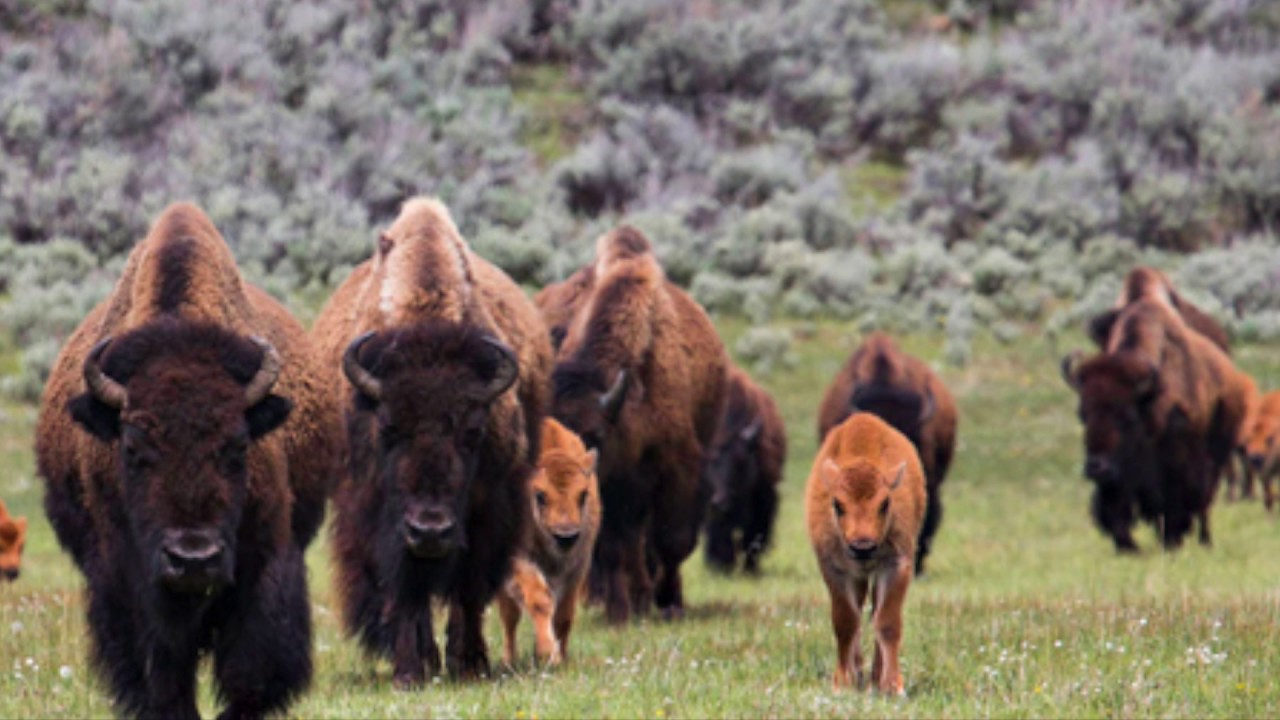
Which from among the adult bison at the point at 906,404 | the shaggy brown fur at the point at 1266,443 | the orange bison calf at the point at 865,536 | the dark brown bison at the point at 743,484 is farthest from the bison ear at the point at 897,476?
the shaggy brown fur at the point at 1266,443

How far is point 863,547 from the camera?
8.20m

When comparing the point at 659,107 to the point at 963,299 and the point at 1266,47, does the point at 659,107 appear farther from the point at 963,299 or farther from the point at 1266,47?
the point at 1266,47

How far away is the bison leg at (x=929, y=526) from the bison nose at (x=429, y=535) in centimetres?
844

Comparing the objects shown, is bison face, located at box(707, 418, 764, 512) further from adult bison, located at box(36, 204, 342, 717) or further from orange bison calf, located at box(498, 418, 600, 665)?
adult bison, located at box(36, 204, 342, 717)

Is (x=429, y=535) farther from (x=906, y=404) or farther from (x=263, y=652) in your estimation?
(x=906, y=404)

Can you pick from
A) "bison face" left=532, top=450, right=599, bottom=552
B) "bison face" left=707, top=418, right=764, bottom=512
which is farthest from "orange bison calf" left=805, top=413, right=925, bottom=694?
"bison face" left=707, top=418, right=764, bottom=512

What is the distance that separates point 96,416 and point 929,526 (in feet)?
35.9

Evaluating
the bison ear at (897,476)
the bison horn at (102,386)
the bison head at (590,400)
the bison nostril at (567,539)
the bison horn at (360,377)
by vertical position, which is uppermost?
the bison horn at (102,386)

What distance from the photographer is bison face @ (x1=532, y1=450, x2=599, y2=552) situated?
10.5 m

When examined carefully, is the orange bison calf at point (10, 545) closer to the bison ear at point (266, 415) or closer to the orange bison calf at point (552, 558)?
the orange bison calf at point (552, 558)

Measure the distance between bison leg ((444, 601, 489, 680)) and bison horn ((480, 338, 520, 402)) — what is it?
122 cm

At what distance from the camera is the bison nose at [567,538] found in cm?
1035

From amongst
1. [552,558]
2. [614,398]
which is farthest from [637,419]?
[552,558]

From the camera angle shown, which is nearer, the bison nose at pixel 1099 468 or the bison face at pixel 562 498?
the bison face at pixel 562 498
